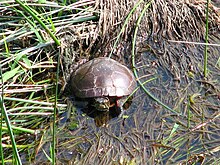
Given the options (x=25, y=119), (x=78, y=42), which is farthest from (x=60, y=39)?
(x=25, y=119)

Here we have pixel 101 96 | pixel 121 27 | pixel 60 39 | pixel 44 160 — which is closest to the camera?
pixel 44 160

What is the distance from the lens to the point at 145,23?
15.7ft

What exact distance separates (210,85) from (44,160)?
1.76 m

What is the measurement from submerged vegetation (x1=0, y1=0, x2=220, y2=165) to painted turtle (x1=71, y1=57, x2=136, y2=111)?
115 mm

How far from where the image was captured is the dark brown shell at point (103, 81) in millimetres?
3992

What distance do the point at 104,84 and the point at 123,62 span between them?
1.94 feet

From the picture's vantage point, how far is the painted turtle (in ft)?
13.1

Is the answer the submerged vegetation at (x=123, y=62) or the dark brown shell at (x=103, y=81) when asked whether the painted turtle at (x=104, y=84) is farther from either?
the submerged vegetation at (x=123, y=62)

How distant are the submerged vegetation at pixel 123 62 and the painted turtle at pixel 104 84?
0.38ft

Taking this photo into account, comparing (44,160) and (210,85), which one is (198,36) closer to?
(210,85)

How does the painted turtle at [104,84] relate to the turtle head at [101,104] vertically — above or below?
above

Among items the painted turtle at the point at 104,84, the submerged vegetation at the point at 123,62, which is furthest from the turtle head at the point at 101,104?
the submerged vegetation at the point at 123,62

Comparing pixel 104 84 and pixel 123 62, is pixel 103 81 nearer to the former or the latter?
pixel 104 84

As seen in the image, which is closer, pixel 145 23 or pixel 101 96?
pixel 101 96
